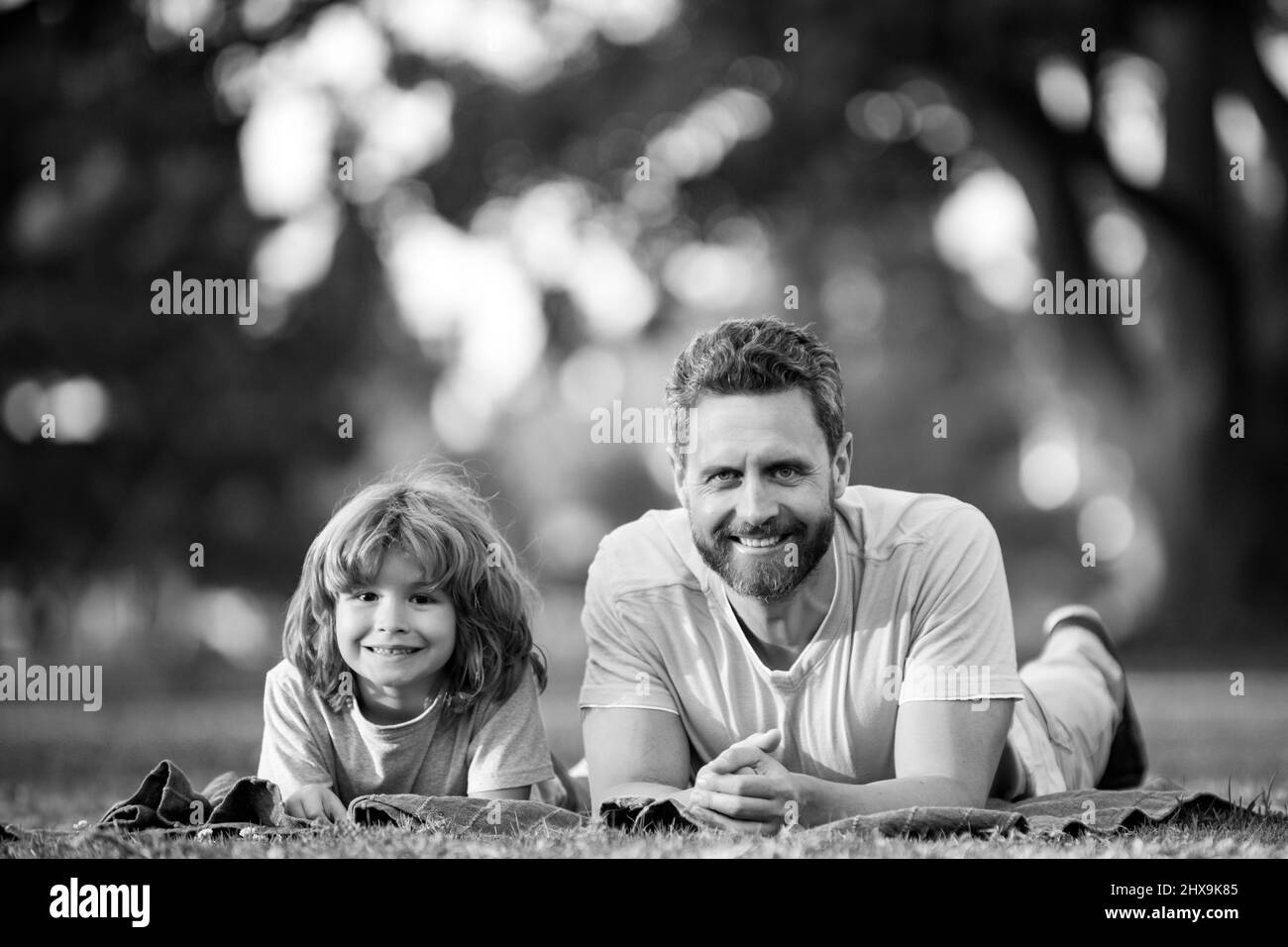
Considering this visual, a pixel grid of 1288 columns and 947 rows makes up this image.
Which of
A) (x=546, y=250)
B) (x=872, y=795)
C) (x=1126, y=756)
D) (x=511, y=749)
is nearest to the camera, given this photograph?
(x=872, y=795)

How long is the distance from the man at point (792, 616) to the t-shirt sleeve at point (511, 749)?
187 mm

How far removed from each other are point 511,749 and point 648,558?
58 cm

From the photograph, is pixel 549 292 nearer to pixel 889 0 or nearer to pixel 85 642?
pixel 889 0

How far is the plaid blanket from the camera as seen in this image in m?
3.26

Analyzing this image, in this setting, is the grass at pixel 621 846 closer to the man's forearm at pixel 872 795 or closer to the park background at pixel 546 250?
the man's forearm at pixel 872 795

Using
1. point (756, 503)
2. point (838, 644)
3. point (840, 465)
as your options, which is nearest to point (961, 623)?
point (838, 644)

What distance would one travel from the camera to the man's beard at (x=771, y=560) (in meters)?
Answer: 3.51

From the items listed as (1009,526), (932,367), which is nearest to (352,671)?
(932,367)

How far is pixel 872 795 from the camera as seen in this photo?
334 centimetres

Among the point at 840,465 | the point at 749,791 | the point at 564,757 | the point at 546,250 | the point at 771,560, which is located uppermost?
the point at 546,250

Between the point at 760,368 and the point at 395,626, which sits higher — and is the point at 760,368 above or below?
above

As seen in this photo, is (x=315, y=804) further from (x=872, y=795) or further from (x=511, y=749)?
(x=872, y=795)

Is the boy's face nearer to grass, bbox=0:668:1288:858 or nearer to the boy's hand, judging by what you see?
the boy's hand

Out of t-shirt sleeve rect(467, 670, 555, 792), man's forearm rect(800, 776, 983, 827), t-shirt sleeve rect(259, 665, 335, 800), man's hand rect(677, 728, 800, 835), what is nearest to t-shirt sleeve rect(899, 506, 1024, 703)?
man's forearm rect(800, 776, 983, 827)
